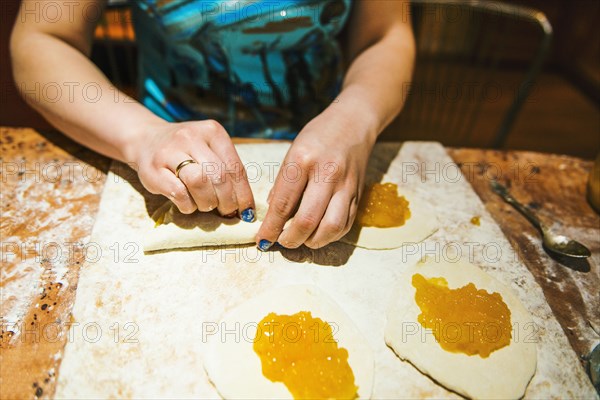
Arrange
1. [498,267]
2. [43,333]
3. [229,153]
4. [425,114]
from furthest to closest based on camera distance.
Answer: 1. [425,114]
2. [498,267]
3. [229,153]
4. [43,333]

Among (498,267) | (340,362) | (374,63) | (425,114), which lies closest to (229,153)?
(340,362)

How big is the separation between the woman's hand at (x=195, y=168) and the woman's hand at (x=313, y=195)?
102mm

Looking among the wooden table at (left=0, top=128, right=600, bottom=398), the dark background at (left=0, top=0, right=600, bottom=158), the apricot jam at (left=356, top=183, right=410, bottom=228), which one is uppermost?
the apricot jam at (left=356, top=183, right=410, bottom=228)

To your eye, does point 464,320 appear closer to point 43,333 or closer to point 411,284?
point 411,284

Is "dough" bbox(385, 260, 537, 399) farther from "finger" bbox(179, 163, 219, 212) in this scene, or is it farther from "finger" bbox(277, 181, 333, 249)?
"finger" bbox(179, 163, 219, 212)

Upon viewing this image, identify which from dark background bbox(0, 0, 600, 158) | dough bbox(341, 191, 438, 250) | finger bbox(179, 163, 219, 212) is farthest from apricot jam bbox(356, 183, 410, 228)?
dark background bbox(0, 0, 600, 158)

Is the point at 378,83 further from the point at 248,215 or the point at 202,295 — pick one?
the point at 202,295

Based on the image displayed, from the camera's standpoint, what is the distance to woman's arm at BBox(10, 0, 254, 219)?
38.2 inches

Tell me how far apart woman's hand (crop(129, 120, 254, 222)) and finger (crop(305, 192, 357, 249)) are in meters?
0.20

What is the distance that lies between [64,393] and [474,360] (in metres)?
0.89

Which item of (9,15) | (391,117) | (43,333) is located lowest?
(43,333)

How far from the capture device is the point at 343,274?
1.05m

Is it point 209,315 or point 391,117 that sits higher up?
point 391,117

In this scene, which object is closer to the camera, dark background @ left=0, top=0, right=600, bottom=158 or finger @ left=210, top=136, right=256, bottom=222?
finger @ left=210, top=136, right=256, bottom=222
